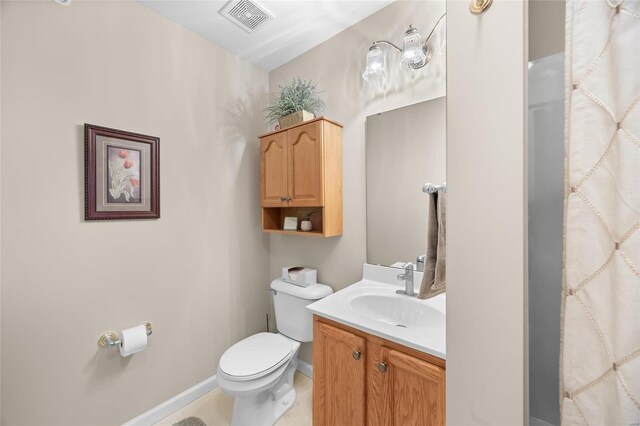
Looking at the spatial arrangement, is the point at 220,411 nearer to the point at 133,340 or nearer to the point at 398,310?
the point at 133,340

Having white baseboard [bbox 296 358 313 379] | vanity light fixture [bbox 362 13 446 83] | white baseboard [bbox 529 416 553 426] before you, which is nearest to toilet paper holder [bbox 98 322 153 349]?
white baseboard [bbox 296 358 313 379]

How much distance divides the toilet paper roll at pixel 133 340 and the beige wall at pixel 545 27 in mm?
2002

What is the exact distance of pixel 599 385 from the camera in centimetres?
45

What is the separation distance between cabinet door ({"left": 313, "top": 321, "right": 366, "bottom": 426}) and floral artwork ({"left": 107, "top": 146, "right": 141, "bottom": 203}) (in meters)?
1.30

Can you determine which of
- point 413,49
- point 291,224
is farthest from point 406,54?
point 291,224

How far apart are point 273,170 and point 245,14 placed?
98 centimetres

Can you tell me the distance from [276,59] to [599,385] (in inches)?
93.2

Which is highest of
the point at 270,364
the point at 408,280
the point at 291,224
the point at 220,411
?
the point at 291,224

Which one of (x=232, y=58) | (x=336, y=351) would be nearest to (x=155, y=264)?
(x=336, y=351)

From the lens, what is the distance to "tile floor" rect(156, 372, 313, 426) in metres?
1.59

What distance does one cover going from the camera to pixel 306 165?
1.69m

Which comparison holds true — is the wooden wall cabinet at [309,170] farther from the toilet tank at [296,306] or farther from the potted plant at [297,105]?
the toilet tank at [296,306]

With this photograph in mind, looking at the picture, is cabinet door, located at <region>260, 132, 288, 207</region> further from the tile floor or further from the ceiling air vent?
the tile floor

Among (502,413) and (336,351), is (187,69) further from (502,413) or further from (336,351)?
(502,413)
